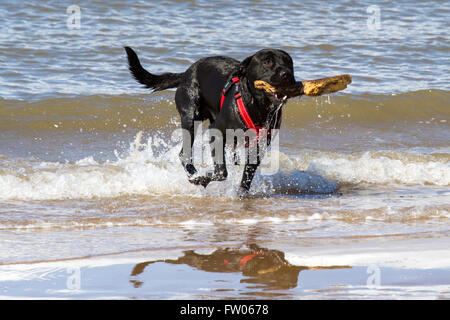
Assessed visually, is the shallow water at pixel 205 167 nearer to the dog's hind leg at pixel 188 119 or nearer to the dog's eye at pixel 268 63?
the dog's hind leg at pixel 188 119

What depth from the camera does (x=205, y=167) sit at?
25.4 ft

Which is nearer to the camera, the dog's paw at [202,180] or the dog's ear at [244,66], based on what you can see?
the dog's ear at [244,66]

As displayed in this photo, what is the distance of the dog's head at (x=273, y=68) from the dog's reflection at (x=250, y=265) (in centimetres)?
144

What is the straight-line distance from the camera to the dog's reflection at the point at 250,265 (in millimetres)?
3952

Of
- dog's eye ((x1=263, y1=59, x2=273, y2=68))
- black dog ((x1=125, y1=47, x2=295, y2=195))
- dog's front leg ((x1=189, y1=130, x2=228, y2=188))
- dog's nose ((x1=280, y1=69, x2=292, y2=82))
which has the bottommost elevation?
dog's front leg ((x1=189, y1=130, x2=228, y2=188))

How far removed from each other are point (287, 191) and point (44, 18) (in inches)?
345

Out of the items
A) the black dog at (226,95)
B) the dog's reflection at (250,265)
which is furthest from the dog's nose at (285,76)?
the dog's reflection at (250,265)

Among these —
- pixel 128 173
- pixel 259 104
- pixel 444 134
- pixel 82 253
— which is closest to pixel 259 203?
pixel 259 104

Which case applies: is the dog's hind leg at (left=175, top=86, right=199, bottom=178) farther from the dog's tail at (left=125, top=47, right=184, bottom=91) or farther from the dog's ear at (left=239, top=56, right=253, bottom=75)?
the dog's ear at (left=239, top=56, right=253, bottom=75)

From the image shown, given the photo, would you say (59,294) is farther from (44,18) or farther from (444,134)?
(44,18)

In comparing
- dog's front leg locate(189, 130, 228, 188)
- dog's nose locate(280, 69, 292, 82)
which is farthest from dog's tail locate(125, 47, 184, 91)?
dog's nose locate(280, 69, 292, 82)

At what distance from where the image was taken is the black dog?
5516 mm

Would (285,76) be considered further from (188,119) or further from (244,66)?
(188,119)

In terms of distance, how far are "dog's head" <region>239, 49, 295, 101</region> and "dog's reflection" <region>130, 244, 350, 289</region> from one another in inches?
56.9
